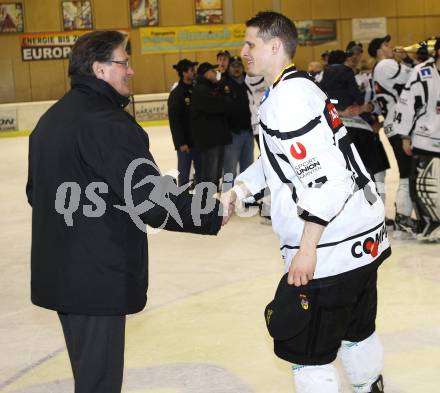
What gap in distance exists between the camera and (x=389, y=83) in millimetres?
6824

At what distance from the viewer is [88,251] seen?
8.61ft

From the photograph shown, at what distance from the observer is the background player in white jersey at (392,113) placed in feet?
21.9

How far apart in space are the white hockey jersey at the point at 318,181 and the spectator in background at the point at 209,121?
5.48 m

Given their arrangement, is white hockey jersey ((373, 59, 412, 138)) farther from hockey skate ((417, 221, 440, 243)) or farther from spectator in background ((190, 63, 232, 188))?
spectator in background ((190, 63, 232, 188))

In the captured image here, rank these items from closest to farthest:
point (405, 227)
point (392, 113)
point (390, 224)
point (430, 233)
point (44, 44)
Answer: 1. point (430, 233)
2. point (405, 227)
3. point (392, 113)
4. point (390, 224)
5. point (44, 44)

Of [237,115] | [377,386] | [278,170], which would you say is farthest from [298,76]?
[237,115]

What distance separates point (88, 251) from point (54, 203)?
20 cm

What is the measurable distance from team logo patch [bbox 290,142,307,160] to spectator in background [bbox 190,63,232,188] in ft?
18.7

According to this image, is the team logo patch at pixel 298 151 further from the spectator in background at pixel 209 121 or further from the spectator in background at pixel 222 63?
the spectator in background at pixel 222 63

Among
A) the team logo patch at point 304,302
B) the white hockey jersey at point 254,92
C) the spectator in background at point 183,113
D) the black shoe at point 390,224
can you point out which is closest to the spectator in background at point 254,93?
the white hockey jersey at point 254,92

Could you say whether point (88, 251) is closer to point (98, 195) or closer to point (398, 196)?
point (98, 195)

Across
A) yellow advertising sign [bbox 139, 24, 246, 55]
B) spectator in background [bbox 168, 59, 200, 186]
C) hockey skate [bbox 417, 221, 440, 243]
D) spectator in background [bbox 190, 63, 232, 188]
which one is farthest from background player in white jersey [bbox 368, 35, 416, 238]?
yellow advertising sign [bbox 139, 24, 246, 55]

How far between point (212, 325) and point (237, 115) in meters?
4.25

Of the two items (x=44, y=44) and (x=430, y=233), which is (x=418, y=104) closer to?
(x=430, y=233)
